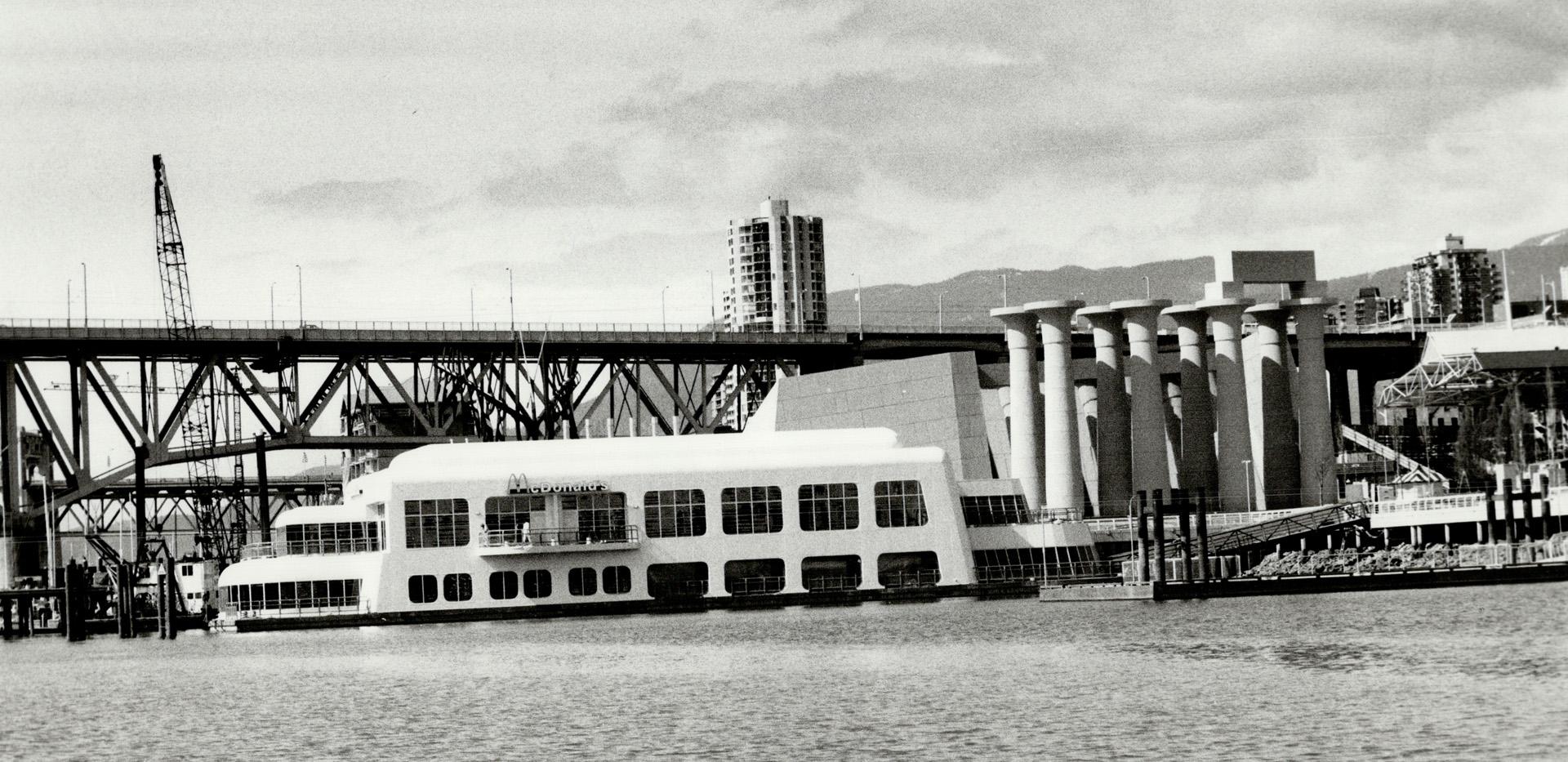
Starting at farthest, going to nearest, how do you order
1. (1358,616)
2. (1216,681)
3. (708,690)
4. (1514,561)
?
(1514,561), (1358,616), (708,690), (1216,681)

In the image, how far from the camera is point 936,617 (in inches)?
4823

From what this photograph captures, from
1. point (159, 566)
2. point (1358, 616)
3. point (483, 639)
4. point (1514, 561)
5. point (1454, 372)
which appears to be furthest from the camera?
point (1454, 372)

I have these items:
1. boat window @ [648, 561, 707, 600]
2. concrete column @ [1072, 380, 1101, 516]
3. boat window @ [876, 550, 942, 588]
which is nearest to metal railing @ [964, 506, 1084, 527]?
boat window @ [876, 550, 942, 588]

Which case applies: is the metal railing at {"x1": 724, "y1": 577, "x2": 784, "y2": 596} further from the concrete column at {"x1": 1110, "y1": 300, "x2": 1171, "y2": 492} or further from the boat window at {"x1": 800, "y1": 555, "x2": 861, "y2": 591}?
the concrete column at {"x1": 1110, "y1": 300, "x2": 1171, "y2": 492}

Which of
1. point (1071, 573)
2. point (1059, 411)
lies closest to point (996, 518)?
point (1071, 573)

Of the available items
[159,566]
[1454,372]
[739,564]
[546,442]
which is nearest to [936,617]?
[739,564]

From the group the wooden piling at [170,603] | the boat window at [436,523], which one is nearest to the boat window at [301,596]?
the boat window at [436,523]

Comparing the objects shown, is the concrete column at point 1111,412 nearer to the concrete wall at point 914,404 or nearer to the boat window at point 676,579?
the concrete wall at point 914,404

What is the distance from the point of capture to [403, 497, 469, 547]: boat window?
446 ft

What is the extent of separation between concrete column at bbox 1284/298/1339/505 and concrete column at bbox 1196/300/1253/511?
182 inches

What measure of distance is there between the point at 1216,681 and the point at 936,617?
41.8 meters

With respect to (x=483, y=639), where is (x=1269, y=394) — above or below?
above

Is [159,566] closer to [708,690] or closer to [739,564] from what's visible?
[739,564]

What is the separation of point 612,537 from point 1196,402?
64415 mm
